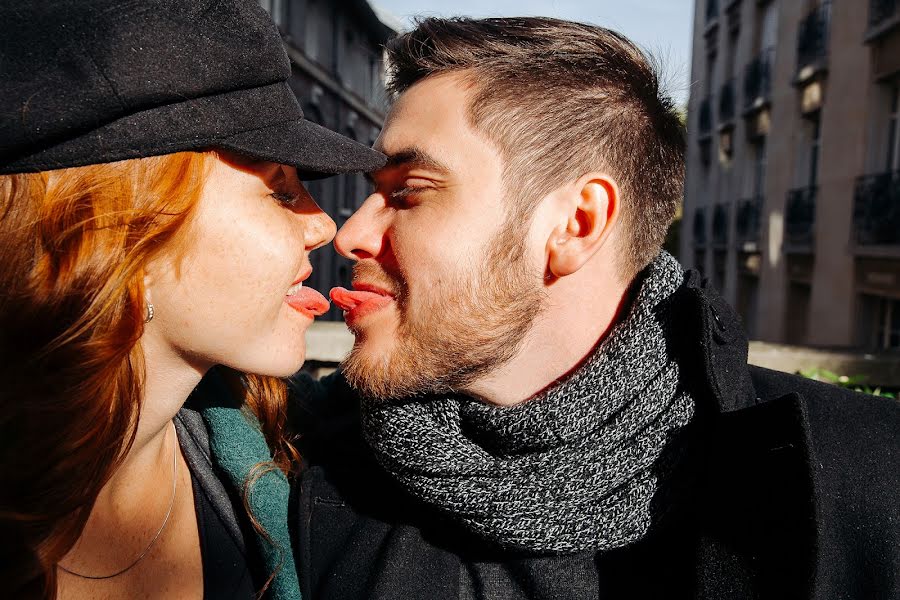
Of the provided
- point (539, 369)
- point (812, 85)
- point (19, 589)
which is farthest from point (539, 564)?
point (812, 85)

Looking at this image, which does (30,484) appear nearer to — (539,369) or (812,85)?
(539,369)

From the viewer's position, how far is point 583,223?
7.47 feet

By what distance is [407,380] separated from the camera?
2.11 m

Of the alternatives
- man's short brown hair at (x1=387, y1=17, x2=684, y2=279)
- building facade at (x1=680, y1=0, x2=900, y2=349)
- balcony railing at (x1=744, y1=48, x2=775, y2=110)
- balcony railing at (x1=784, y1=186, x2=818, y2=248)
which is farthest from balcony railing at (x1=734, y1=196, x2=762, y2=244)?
man's short brown hair at (x1=387, y1=17, x2=684, y2=279)

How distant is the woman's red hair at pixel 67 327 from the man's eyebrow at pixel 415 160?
2.39ft

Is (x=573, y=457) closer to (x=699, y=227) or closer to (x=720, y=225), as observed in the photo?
(x=720, y=225)

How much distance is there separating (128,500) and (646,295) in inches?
64.1

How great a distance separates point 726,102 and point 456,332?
746 inches

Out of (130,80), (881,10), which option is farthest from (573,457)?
(881,10)

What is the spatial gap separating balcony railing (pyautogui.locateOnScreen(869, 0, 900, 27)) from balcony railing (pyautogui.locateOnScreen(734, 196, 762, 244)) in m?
5.74

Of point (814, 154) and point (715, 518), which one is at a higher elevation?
point (814, 154)

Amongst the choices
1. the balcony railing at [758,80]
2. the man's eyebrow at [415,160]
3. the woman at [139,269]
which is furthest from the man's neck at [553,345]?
the balcony railing at [758,80]

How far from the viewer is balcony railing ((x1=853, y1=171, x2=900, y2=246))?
32.7 ft

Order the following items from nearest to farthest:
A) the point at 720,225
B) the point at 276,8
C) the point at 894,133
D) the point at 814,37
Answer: the point at 894,133 → the point at 814,37 → the point at 276,8 → the point at 720,225
